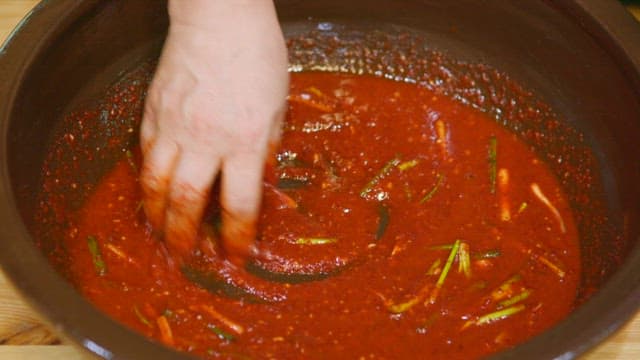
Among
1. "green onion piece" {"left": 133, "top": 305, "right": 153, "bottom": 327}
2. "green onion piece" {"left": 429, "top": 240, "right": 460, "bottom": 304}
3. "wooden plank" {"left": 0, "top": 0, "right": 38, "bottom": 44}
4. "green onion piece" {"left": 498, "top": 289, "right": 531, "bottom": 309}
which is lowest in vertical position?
"green onion piece" {"left": 133, "top": 305, "right": 153, "bottom": 327}

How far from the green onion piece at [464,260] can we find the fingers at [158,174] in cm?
45

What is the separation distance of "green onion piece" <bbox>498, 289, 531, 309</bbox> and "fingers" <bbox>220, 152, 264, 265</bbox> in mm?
373

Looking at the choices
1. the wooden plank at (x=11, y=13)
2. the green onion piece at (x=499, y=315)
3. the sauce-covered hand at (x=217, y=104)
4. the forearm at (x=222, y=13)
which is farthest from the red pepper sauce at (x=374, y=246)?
the wooden plank at (x=11, y=13)

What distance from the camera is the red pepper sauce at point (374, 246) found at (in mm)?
1252

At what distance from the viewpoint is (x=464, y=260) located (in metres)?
1.37

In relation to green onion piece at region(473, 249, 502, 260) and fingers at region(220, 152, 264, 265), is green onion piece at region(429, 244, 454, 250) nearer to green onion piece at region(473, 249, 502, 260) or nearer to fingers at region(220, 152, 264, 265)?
green onion piece at region(473, 249, 502, 260)

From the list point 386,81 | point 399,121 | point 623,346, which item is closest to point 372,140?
point 399,121

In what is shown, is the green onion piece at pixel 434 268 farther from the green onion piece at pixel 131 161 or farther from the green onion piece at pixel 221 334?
the green onion piece at pixel 131 161

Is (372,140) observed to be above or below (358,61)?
below

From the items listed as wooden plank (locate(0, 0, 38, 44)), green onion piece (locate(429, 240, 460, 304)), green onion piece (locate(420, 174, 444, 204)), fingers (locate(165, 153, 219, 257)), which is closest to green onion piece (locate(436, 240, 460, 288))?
green onion piece (locate(429, 240, 460, 304))

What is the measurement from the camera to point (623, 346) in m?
1.27

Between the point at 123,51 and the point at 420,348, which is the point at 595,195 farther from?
the point at 123,51

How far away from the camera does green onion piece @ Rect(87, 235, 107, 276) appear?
1.34m

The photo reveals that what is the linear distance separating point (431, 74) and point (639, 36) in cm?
47
